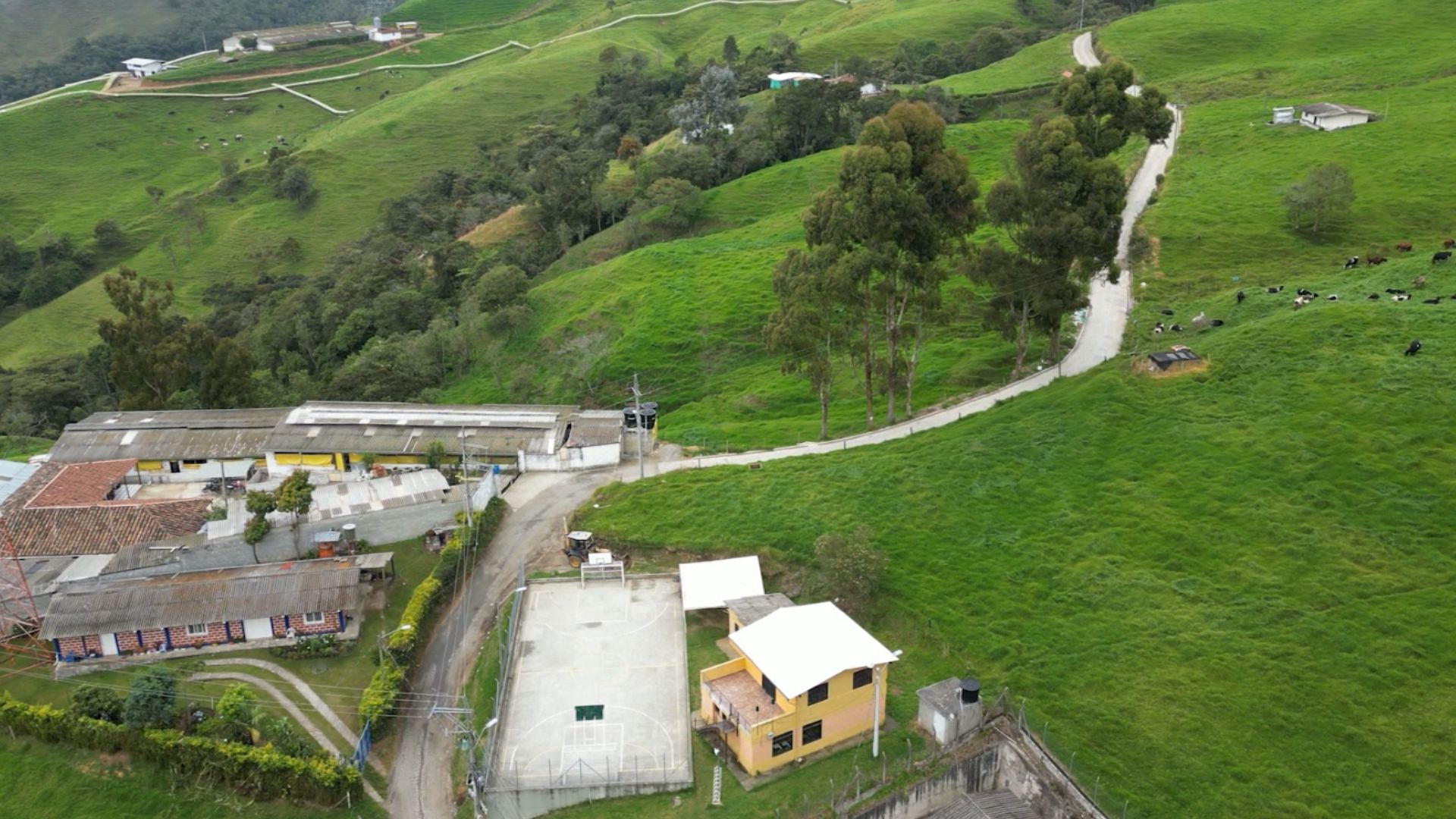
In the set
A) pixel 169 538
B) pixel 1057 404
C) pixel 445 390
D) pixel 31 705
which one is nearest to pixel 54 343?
pixel 445 390

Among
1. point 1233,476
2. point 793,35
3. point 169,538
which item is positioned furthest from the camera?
point 793,35

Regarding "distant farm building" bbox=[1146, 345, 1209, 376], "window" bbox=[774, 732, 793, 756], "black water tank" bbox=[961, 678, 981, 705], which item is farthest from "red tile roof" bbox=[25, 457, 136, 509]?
"distant farm building" bbox=[1146, 345, 1209, 376]

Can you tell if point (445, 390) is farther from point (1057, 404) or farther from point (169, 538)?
point (1057, 404)

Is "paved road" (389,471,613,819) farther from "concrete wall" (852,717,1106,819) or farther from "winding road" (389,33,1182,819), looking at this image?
"concrete wall" (852,717,1106,819)

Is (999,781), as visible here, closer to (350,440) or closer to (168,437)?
(350,440)

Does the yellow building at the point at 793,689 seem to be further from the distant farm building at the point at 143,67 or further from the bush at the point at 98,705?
the distant farm building at the point at 143,67

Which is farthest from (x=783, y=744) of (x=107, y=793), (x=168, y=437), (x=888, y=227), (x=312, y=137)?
(x=312, y=137)
